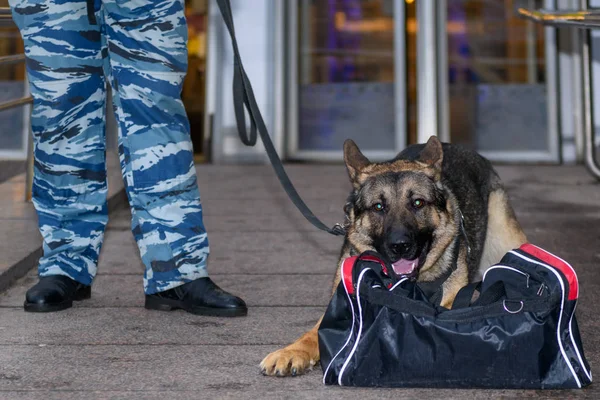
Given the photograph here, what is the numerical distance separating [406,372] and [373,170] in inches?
45.9

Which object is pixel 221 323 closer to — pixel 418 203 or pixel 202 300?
pixel 202 300

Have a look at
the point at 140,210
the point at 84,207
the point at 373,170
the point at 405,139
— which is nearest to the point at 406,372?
the point at 373,170

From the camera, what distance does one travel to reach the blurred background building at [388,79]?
992cm

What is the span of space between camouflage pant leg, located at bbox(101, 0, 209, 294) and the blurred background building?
6.00 metres

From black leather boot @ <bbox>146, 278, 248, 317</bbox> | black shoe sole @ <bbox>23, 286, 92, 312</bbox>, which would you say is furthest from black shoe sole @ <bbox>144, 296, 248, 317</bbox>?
black shoe sole @ <bbox>23, 286, 92, 312</bbox>

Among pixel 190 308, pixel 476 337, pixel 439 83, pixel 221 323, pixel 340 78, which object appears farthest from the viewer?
pixel 340 78

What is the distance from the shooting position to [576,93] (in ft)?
31.9

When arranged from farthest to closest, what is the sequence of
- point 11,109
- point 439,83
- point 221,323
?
point 11,109, point 439,83, point 221,323

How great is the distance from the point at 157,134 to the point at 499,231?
1.81 m

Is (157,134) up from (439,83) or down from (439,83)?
down

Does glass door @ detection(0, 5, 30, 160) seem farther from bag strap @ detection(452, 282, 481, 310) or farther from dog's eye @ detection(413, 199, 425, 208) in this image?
bag strap @ detection(452, 282, 481, 310)

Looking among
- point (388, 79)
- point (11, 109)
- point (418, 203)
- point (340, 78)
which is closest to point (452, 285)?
point (418, 203)

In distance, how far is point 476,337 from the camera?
2.94 meters

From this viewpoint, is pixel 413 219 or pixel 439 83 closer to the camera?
pixel 413 219
